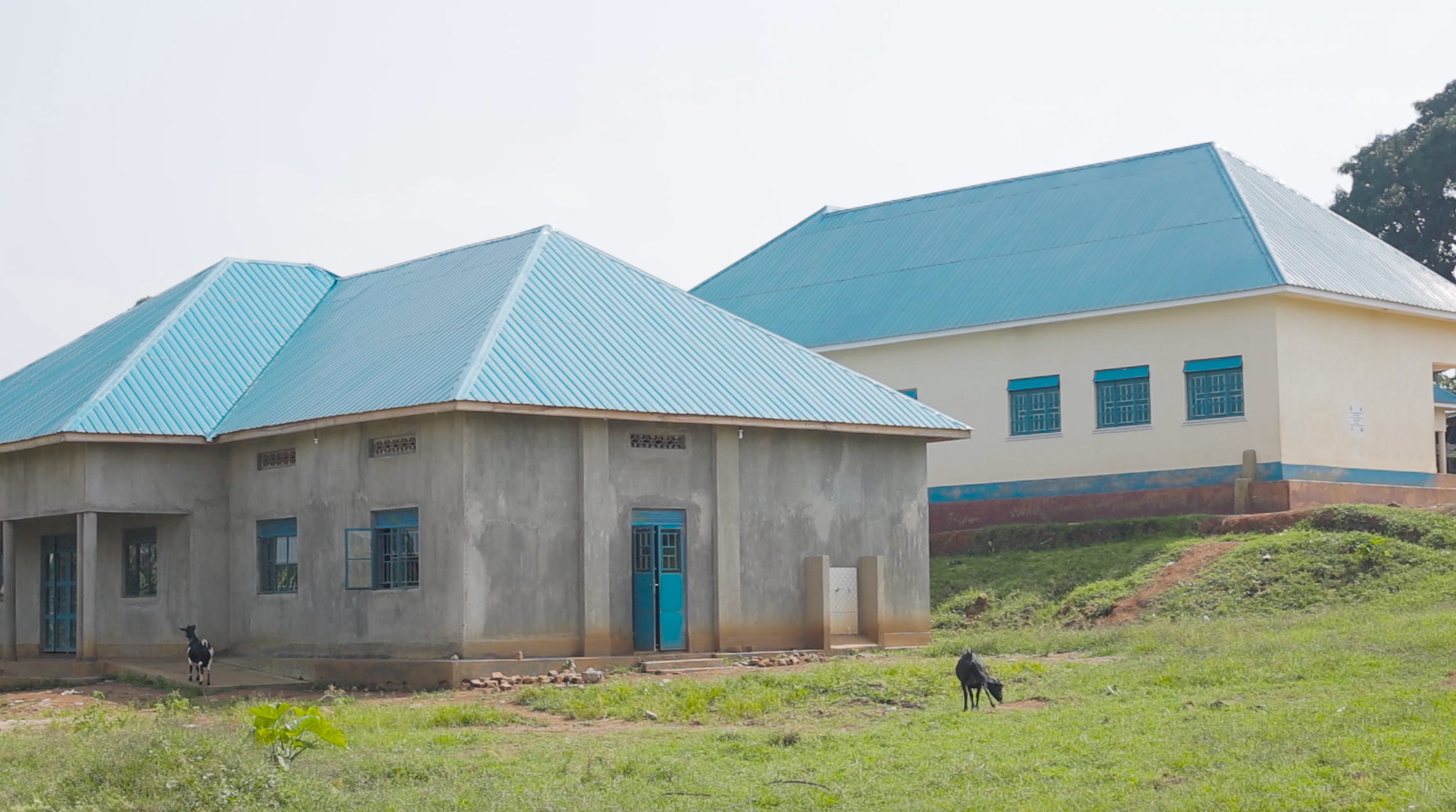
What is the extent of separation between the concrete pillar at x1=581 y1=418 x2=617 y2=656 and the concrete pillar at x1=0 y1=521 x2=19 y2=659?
935 cm

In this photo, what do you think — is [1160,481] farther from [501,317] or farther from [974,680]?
[974,680]

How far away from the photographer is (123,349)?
90.2ft

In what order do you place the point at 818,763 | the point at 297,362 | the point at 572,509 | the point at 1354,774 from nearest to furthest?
the point at 1354,774
the point at 818,763
the point at 572,509
the point at 297,362

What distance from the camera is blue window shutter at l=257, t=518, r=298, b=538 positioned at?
81.7 feet

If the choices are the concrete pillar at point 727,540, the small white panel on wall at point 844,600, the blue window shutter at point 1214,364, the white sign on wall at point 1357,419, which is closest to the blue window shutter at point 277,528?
the concrete pillar at point 727,540

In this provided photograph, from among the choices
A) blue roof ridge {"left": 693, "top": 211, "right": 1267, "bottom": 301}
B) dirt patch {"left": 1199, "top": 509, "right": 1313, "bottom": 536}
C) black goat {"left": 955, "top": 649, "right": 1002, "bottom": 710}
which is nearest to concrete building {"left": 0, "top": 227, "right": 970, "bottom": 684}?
dirt patch {"left": 1199, "top": 509, "right": 1313, "bottom": 536}

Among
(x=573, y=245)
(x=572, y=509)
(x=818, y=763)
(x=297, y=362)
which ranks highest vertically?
(x=573, y=245)

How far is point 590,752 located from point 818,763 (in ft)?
6.94

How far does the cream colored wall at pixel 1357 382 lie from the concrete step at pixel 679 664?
1226cm

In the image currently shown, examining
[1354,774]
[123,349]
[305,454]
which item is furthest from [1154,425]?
[1354,774]

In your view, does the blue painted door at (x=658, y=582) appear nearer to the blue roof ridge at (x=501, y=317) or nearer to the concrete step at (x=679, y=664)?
the concrete step at (x=679, y=664)

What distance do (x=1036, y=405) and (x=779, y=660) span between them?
39.6 feet

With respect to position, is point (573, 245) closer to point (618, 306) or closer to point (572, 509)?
point (618, 306)

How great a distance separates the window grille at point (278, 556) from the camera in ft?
81.6
